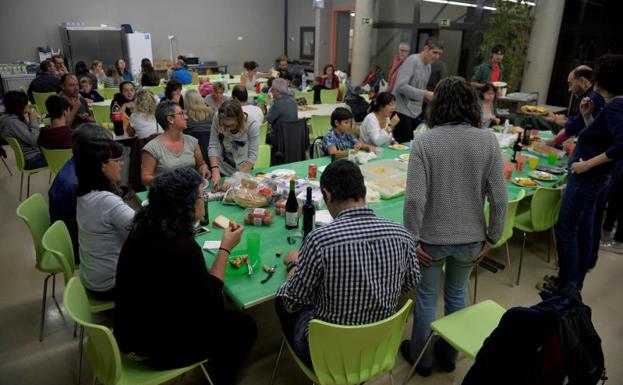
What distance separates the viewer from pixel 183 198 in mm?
1748

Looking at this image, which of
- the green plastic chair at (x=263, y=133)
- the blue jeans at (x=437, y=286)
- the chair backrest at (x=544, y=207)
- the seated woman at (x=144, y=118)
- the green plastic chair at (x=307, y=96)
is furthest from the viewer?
the green plastic chair at (x=307, y=96)

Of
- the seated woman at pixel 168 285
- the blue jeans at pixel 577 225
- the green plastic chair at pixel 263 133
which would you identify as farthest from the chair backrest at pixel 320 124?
the seated woman at pixel 168 285

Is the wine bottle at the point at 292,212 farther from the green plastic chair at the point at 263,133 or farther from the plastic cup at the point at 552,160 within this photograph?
the plastic cup at the point at 552,160

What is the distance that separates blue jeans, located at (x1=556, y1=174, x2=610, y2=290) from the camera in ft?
9.36

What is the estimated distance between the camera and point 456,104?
1.91m

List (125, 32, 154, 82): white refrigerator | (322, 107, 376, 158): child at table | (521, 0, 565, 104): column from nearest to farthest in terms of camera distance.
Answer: (322, 107, 376, 158): child at table < (521, 0, 565, 104): column < (125, 32, 154, 82): white refrigerator

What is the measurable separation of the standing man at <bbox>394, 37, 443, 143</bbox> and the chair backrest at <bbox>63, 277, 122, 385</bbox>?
12.9 ft

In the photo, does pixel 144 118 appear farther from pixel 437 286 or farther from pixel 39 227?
pixel 437 286

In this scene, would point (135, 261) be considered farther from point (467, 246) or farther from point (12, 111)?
point (12, 111)

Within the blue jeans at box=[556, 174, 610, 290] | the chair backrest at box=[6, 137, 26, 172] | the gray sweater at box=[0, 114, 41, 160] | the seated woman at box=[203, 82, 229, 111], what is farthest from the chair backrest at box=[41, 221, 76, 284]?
the seated woman at box=[203, 82, 229, 111]

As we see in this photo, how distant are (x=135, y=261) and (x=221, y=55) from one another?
467 inches

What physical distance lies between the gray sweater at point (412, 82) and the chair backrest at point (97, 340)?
398cm

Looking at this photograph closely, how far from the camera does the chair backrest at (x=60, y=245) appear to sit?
2.13 meters

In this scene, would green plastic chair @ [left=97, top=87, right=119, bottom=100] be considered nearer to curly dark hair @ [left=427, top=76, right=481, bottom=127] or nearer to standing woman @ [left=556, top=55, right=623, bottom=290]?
curly dark hair @ [left=427, top=76, right=481, bottom=127]
